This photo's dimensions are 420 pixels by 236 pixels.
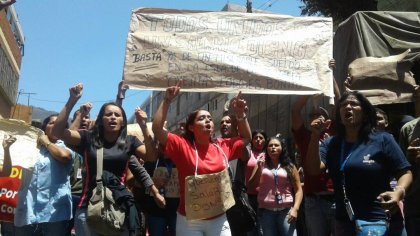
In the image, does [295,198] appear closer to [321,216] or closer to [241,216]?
[321,216]

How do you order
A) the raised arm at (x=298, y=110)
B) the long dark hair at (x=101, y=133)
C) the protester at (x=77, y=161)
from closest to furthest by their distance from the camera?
the long dark hair at (x=101, y=133) < the protester at (x=77, y=161) < the raised arm at (x=298, y=110)

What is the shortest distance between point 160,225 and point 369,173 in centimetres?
250

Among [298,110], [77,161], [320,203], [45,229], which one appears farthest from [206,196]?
[77,161]

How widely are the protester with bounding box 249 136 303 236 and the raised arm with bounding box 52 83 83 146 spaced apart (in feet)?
6.92

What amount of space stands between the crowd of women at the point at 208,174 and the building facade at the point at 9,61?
19816mm

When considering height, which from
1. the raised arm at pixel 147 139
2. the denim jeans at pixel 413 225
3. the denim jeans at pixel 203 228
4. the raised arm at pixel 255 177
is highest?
the raised arm at pixel 147 139

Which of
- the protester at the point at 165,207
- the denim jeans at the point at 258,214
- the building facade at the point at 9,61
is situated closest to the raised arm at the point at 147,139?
the protester at the point at 165,207

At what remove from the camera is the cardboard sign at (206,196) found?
3.96 metres

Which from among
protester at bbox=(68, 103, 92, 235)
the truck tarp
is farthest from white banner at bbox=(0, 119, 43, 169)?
the truck tarp

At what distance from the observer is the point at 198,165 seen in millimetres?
4094

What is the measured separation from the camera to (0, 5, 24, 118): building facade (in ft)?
82.3

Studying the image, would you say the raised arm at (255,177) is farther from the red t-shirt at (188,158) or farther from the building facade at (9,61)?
the building facade at (9,61)

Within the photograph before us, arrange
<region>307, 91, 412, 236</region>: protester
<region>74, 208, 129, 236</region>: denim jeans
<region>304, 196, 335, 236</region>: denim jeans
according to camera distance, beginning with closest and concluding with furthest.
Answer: <region>307, 91, 412, 236</region>: protester < <region>74, 208, 129, 236</region>: denim jeans < <region>304, 196, 335, 236</region>: denim jeans

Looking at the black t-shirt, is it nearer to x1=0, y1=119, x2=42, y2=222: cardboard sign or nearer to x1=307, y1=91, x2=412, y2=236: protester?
x1=0, y1=119, x2=42, y2=222: cardboard sign
